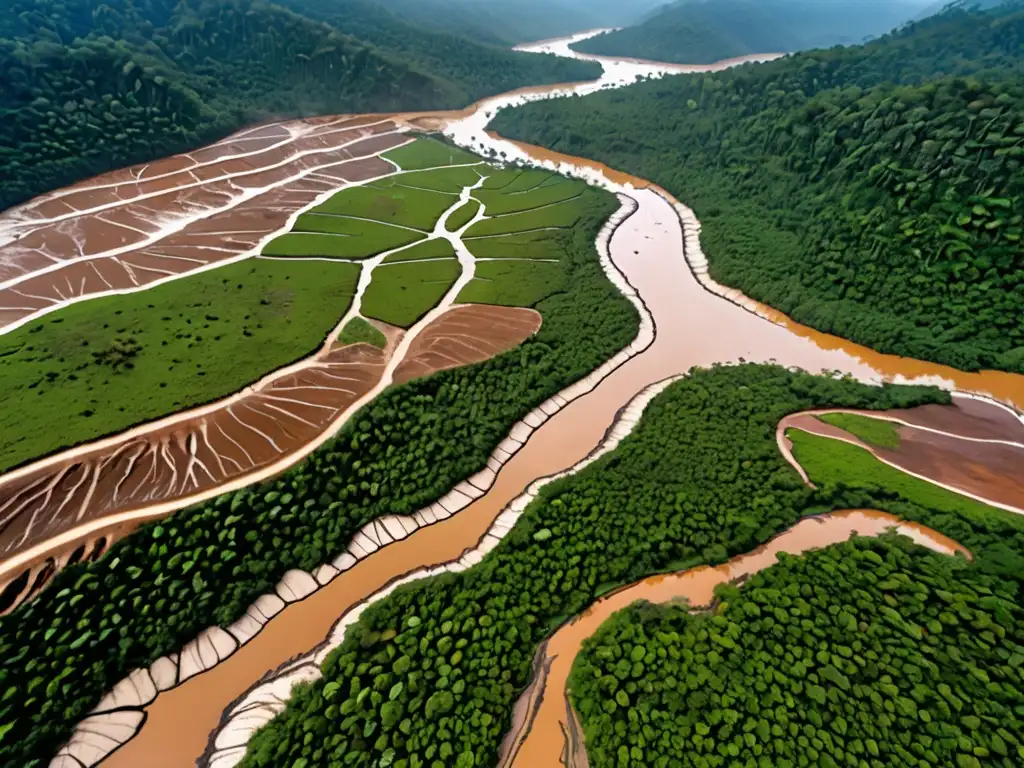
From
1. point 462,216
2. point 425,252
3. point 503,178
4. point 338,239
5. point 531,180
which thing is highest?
point 503,178

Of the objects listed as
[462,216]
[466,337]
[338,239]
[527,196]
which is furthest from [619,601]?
[527,196]

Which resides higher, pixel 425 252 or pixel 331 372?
pixel 425 252

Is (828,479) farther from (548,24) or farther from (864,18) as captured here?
(864,18)

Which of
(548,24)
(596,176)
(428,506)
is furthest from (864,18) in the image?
(428,506)

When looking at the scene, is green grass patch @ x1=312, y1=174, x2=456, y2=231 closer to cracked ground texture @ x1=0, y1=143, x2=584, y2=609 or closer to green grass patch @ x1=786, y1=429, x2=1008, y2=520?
cracked ground texture @ x1=0, y1=143, x2=584, y2=609

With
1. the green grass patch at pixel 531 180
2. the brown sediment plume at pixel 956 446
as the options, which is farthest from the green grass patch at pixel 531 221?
the brown sediment plume at pixel 956 446

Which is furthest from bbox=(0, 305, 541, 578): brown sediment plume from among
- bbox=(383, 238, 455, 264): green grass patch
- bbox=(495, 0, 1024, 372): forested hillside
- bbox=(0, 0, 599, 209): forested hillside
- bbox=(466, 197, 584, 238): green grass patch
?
bbox=(0, 0, 599, 209): forested hillside

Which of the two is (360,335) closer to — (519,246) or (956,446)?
(519,246)
